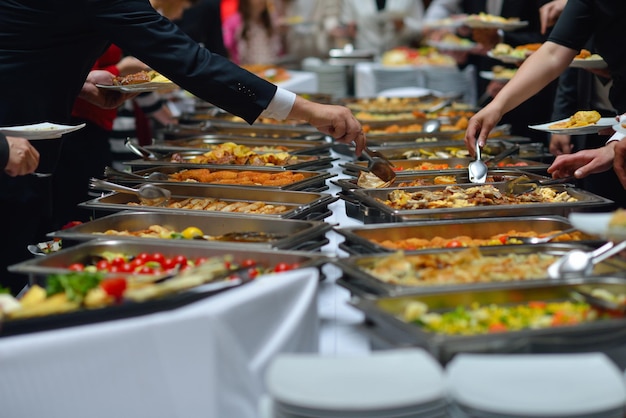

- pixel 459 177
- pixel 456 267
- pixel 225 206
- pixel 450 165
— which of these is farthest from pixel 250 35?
pixel 456 267

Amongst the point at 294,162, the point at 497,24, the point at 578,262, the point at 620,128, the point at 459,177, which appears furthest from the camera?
the point at 497,24

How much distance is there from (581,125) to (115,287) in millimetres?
1805

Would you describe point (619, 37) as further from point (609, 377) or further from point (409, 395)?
point (409, 395)

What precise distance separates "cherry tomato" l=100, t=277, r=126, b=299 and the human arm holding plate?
1.65 meters

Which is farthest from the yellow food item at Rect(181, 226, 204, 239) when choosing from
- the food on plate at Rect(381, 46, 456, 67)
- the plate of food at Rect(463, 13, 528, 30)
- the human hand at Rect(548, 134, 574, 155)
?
the food on plate at Rect(381, 46, 456, 67)

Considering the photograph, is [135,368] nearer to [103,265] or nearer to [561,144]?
[103,265]

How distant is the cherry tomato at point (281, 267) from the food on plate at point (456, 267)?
175 mm

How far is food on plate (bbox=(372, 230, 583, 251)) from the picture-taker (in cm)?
197

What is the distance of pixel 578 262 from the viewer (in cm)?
170

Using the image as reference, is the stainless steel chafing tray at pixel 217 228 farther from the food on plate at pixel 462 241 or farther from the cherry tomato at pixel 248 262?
the food on plate at pixel 462 241

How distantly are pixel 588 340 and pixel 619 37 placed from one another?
1.69 metres

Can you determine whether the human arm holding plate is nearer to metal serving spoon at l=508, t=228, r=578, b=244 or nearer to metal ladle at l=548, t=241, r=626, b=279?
metal serving spoon at l=508, t=228, r=578, b=244

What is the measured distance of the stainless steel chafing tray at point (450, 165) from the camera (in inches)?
112

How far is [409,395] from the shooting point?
116cm
